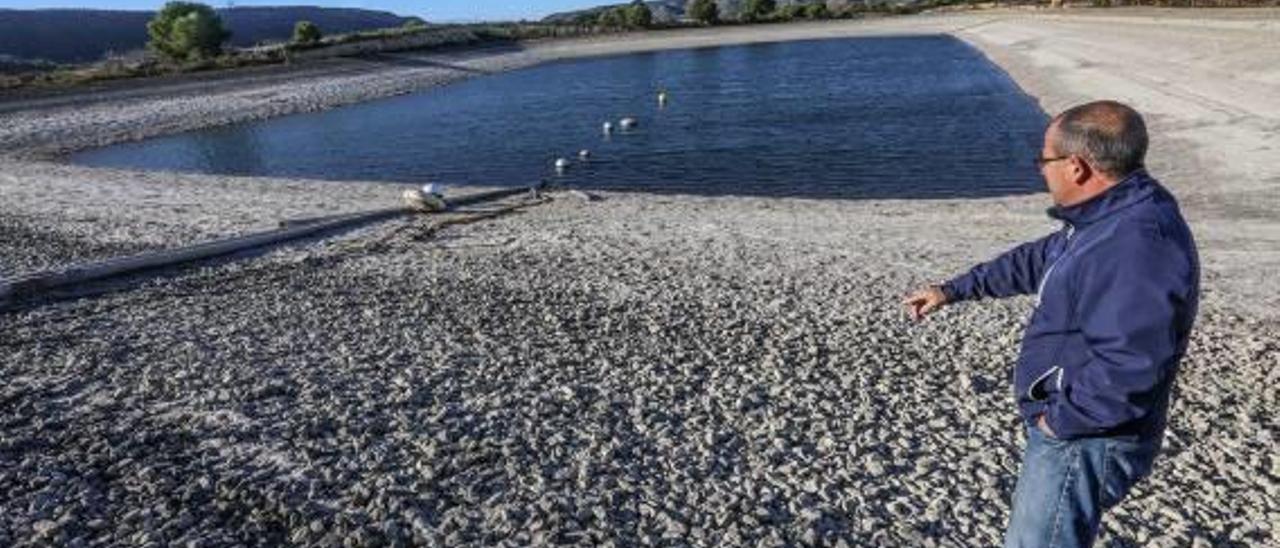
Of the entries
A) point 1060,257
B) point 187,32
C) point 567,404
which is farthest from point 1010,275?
point 187,32

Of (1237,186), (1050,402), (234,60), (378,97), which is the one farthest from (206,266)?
(234,60)

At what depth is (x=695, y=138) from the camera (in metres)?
40.9

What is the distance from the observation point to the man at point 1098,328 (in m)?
4.42

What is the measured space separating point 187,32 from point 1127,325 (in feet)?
306

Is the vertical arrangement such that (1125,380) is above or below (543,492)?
above

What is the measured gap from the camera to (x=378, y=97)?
67.9 meters

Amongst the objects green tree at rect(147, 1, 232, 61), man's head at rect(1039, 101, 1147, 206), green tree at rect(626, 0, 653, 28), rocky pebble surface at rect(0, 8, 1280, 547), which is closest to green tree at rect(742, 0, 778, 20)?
green tree at rect(626, 0, 653, 28)

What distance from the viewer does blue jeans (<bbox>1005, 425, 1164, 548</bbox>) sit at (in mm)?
4781

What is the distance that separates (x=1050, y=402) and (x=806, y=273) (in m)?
12.0

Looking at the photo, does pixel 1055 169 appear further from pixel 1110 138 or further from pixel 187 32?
pixel 187 32

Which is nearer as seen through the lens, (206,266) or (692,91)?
(206,266)

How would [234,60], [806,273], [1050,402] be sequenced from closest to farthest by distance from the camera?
1. [1050,402]
2. [806,273]
3. [234,60]

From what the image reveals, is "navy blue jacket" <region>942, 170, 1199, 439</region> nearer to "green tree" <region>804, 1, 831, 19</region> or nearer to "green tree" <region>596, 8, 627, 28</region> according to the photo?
"green tree" <region>596, 8, 627, 28</region>

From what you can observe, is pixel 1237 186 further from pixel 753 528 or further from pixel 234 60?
pixel 234 60
